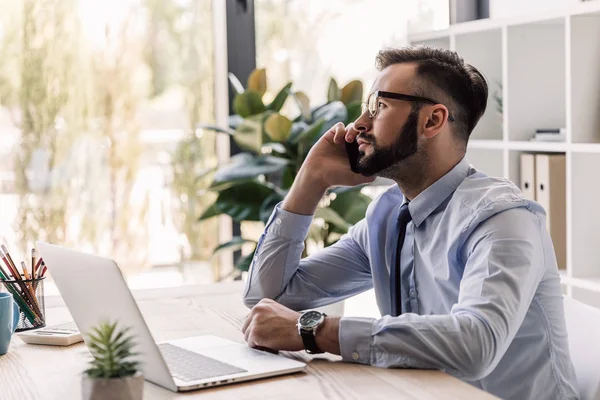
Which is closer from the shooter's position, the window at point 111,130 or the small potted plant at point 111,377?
the small potted plant at point 111,377

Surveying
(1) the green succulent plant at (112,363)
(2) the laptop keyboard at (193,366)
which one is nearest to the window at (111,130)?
(2) the laptop keyboard at (193,366)

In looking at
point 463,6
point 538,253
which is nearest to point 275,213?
point 538,253

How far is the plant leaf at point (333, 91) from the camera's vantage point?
11.0ft

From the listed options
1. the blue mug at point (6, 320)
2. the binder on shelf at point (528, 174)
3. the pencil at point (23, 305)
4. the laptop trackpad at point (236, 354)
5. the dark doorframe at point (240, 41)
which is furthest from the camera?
the dark doorframe at point (240, 41)

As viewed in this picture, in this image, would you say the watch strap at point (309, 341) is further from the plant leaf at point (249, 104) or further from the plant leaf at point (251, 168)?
the plant leaf at point (249, 104)

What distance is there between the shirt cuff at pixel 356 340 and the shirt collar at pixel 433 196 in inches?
14.7

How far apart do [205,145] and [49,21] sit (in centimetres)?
87

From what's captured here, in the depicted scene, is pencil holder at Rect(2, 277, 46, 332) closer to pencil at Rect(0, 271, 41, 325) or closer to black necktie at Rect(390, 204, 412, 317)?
pencil at Rect(0, 271, 41, 325)

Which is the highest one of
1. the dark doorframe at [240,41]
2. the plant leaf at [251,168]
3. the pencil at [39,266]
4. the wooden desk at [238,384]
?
the dark doorframe at [240,41]

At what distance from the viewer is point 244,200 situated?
3293 mm

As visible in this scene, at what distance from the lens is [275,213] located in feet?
6.37

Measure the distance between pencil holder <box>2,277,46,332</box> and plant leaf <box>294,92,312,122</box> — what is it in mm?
1652

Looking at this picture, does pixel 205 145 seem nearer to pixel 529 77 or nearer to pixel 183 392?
pixel 529 77

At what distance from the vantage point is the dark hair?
1.82 metres
